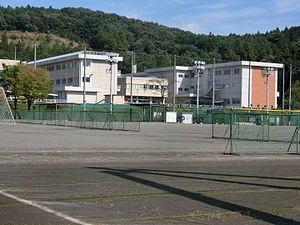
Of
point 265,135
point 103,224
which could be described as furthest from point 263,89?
point 103,224

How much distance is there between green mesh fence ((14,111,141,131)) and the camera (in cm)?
4808

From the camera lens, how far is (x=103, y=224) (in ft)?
24.7

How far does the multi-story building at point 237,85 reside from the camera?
10588cm

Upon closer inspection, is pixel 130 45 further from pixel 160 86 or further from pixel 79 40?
pixel 160 86

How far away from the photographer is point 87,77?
98.2 metres

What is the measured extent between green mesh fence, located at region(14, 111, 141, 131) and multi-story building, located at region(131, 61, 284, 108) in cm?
3969

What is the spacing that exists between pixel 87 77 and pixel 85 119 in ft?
145

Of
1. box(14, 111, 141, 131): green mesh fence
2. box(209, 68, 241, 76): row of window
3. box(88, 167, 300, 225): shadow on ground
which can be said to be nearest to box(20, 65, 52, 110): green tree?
box(14, 111, 141, 131): green mesh fence

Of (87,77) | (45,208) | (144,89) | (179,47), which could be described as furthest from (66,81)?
(45,208)

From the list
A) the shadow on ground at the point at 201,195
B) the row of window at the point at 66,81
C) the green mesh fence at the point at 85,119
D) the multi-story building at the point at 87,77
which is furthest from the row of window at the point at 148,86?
the shadow on ground at the point at 201,195

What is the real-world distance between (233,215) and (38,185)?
5354 mm

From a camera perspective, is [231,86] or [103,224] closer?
[103,224]

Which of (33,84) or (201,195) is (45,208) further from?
(33,84)

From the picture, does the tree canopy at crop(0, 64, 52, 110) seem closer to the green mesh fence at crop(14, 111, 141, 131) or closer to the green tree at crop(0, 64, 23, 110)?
the green tree at crop(0, 64, 23, 110)
